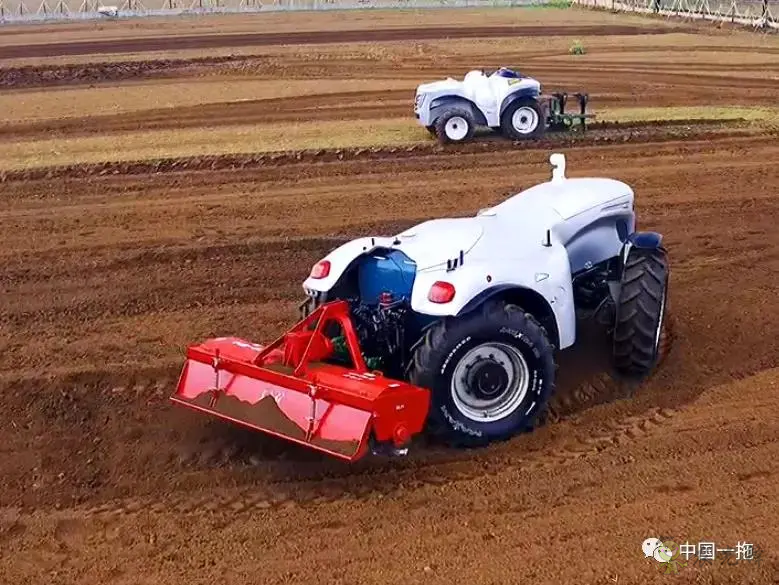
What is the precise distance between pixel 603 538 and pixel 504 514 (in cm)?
48

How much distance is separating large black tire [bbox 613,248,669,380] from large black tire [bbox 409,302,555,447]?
0.74m

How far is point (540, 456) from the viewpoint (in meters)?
5.30

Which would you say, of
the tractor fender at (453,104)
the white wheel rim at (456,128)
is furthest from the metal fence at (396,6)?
the white wheel rim at (456,128)

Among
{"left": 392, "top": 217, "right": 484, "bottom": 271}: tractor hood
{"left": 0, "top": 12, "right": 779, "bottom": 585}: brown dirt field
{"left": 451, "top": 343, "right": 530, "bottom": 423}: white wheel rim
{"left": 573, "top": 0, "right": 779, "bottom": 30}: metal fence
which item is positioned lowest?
{"left": 0, "top": 12, "right": 779, "bottom": 585}: brown dirt field

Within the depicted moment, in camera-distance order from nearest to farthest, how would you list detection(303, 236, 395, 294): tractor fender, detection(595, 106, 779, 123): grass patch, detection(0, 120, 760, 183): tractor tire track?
detection(303, 236, 395, 294): tractor fender < detection(0, 120, 760, 183): tractor tire track < detection(595, 106, 779, 123): grass patch

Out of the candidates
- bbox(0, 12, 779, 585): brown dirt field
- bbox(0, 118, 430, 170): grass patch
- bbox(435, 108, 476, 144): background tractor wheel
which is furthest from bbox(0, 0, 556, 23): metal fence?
bbox(0, 12, 779, 585): brown dirt field

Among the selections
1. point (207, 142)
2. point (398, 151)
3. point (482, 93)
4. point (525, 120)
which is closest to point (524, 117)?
point (525, 120)

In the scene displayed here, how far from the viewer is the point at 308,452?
542 centimetres

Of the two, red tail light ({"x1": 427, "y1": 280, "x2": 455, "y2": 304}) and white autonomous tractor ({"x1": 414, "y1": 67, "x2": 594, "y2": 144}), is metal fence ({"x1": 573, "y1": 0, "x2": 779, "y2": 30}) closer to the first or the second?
white autonomous tractor ({"x1": 414, "y1": 67, "x2": 594, "y2": 144})

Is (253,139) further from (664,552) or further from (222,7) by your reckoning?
(222,7)

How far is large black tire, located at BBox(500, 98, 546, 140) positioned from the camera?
15117 millimetres

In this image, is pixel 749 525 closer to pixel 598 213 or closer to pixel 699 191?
pixel 598 213

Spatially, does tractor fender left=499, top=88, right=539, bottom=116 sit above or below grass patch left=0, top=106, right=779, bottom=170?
above

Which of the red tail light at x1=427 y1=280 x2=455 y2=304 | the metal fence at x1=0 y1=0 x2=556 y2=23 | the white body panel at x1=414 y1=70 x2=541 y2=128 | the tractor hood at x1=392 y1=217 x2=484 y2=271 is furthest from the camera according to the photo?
the metal fence at x1=0 y1=0 x2=556 y2=23
